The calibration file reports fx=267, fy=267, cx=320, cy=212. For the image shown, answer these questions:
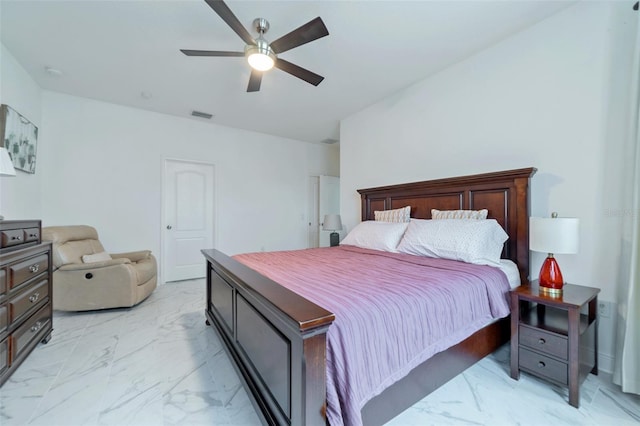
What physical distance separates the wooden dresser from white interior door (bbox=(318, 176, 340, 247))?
4.24 meters

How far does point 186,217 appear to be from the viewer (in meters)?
4.54

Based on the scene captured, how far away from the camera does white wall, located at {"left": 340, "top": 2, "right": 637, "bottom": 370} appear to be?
193 centimetres

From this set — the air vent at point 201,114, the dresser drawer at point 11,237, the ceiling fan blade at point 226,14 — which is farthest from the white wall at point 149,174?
the ceiling fan blade at point 226,14

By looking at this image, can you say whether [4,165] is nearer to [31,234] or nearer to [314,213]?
[31,234]

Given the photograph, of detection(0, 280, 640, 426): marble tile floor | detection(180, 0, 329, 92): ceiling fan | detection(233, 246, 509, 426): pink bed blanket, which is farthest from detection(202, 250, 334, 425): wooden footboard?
detection(180, 0, 329, 92): ceiling fan

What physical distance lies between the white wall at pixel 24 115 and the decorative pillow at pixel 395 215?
3.95m

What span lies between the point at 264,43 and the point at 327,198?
13.1 ft

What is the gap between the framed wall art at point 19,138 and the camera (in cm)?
256

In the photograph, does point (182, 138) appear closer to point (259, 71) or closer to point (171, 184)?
point (171, 184)

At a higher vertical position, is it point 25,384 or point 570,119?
point 570,119

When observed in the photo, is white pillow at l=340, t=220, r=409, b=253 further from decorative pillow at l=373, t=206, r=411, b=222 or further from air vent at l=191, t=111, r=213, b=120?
air vent at l=191, t=111, r=213, b=120

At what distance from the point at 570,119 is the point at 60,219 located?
573cm

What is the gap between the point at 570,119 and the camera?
83.7 inches

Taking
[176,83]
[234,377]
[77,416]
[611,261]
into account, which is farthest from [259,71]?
[611,261]
